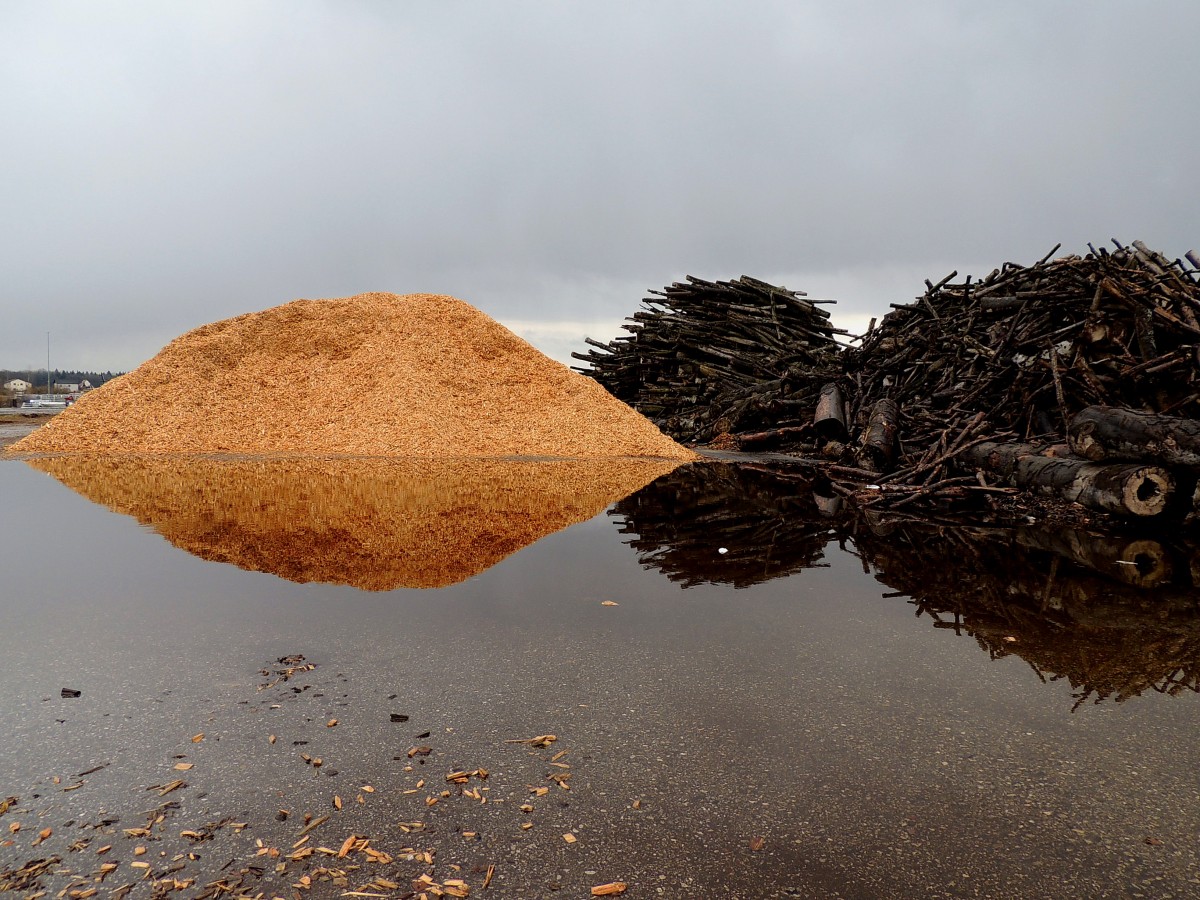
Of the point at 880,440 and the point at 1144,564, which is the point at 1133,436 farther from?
the point at 880,440

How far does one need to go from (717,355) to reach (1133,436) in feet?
54.0

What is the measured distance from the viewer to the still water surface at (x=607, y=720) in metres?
2.51

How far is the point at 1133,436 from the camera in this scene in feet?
28.0

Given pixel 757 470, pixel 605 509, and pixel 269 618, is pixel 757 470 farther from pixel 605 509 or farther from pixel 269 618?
pixel 269 618

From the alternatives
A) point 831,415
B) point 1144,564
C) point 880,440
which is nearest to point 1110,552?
point 1144,564

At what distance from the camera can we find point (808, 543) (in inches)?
307

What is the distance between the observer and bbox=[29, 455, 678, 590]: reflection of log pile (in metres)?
6.74

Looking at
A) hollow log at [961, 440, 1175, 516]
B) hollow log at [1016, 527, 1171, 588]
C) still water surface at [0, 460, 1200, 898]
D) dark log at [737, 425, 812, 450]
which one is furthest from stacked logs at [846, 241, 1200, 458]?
still water surface at [0, 460, 1200, 898]

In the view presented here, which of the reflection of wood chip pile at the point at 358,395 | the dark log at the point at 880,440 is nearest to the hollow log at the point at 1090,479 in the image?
the dark log at the point at 880,440

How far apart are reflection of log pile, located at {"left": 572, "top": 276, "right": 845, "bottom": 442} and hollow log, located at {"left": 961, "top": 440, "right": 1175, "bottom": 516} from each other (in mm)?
10074

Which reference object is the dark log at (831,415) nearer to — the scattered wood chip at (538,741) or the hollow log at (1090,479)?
the hollow log at (1090,479)

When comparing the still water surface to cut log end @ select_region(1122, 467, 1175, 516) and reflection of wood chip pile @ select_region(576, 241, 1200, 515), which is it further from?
reflection of wood chip pile @ select_region(576, 241, 1200, 515)

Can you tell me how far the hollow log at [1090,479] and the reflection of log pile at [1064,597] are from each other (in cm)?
58

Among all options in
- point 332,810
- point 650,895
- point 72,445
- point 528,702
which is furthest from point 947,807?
point 72,445
